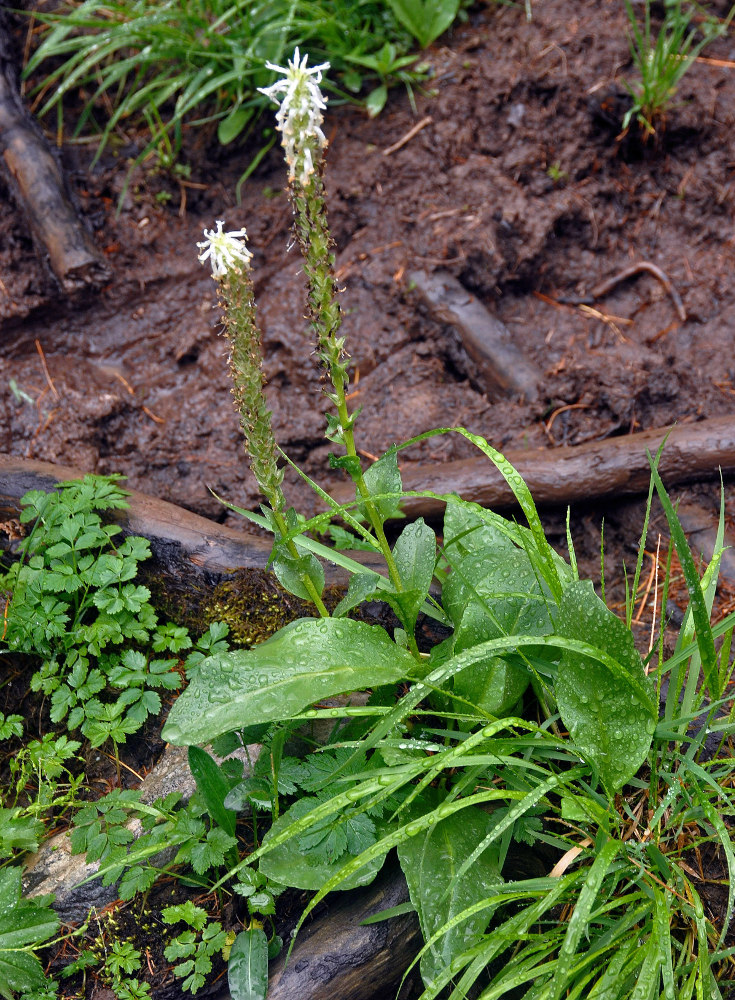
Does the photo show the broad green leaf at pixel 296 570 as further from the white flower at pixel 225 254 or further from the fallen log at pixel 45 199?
the fallen log at pixel 45 199

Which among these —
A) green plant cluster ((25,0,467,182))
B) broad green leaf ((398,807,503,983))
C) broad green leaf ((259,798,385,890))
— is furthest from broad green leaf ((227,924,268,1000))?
green plant cluster ((25,0,467,182))

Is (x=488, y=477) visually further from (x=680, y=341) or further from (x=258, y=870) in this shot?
(x=258, y=870)

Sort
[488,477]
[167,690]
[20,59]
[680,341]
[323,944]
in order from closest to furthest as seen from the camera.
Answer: [323,944] → [167,690] → [488,477] → [680,341] → [20,59]

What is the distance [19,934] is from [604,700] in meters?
1.41

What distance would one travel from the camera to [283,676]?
1691mm

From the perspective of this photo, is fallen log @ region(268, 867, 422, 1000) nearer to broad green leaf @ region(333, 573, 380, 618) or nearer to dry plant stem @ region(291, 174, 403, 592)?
broad green leaf @ region(333, 573, 380, 618)

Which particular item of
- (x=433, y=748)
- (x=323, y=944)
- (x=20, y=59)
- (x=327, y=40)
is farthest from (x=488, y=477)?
(x=20, y=59)

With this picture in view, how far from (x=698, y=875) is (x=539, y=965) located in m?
0.45

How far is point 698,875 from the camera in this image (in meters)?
1.80

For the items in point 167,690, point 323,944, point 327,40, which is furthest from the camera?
point 327,40

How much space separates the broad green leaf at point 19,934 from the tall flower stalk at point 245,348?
3.32 feet

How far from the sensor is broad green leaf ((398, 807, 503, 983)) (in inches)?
63.4

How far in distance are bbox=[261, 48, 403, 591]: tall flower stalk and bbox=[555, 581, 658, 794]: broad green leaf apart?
0.55 meters

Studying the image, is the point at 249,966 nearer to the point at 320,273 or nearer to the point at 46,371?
the point at 320,273
